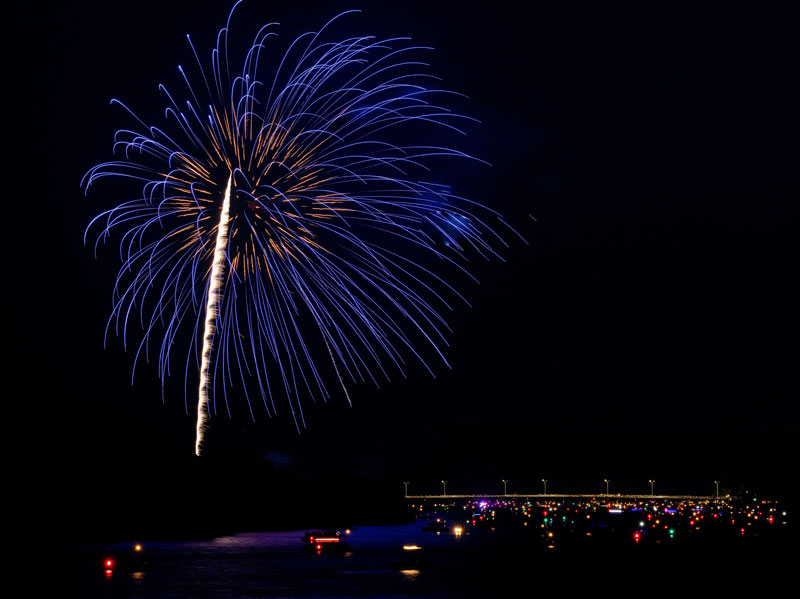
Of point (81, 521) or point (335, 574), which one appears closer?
point (335, 574)

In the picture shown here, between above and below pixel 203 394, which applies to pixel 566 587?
below

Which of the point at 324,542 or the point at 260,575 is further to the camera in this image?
the point at 324,542

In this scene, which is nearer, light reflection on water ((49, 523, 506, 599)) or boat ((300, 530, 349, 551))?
light reflection on water ((49, 523, 506, 599))

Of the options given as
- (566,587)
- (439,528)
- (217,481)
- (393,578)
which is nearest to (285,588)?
(393,578)

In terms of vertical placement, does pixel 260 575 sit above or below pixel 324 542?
below

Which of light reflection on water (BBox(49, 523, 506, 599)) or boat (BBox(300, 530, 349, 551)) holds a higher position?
boat (BBox(300, 530, 349, 551))

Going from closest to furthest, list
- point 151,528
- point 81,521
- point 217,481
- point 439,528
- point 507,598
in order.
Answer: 1. point 507,598
2. point 81,521
3. point 151,528
4. point 217,481
5. point 439,528

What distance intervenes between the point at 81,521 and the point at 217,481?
41.7m

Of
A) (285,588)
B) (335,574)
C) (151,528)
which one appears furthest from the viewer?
(151,528)

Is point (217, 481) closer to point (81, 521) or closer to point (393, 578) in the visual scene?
point (81, 521)

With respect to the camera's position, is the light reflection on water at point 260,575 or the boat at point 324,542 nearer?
the light reflection on water at point 260,575

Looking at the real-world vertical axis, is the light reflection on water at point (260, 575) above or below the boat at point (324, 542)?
below

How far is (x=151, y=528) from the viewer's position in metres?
146

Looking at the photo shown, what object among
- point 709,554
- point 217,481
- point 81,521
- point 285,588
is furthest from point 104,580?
point 217,481
